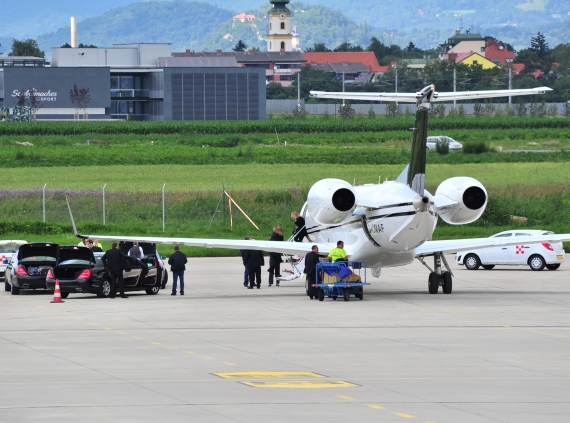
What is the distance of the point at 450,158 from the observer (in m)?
70.2

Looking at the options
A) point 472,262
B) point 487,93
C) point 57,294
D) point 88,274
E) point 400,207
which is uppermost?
point 487,93

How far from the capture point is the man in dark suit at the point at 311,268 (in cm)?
3069

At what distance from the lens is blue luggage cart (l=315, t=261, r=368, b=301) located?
30.2m

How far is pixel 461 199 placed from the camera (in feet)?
96.1

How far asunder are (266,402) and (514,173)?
5495 cm

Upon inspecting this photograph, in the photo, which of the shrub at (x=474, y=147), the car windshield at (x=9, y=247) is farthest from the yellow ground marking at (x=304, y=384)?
the shrub at (x=474, y=147)

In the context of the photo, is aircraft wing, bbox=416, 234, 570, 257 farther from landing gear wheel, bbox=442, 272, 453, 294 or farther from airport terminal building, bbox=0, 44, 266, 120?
airport terminal building, bbox=0, 44, 266, 120

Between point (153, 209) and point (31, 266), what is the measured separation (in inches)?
838

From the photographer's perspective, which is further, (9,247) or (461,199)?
(9,247)

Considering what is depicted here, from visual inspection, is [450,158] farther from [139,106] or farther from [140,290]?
[139,106]

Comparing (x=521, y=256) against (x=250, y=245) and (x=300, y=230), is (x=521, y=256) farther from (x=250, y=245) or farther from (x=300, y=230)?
(x=250, y=245)

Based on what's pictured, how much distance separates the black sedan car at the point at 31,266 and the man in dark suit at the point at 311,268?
7.95 metres

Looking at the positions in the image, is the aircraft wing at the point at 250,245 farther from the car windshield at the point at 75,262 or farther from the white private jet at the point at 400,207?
the car windshield at the point at 75,262

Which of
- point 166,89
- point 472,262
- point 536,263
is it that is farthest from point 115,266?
point 166,89
